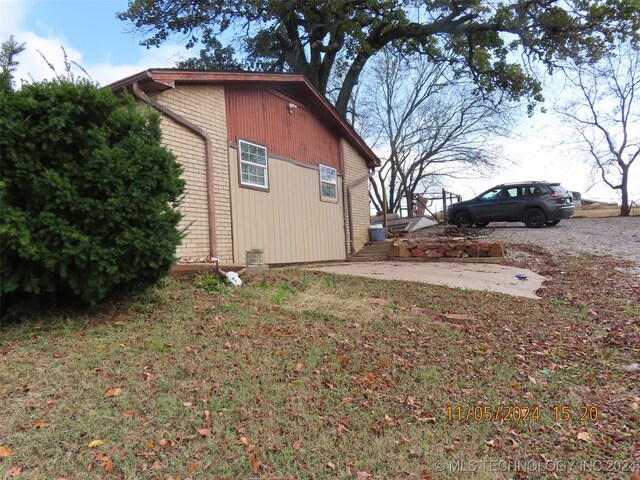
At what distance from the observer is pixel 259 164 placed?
940 cm

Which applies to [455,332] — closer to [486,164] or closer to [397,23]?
[397,23]

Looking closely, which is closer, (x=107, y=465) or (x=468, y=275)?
(x=107, y=465)

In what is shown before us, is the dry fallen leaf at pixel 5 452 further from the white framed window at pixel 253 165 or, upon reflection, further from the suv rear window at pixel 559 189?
the suv rear window at pixel 559 189

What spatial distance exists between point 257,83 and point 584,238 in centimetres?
1046

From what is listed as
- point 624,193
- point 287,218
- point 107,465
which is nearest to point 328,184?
point 287,218

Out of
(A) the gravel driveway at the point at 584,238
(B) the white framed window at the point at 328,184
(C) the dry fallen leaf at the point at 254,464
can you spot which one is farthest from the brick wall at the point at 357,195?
(C) the dry fallen leaf at the point at 254,464

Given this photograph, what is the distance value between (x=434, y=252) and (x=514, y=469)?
916 centimetres

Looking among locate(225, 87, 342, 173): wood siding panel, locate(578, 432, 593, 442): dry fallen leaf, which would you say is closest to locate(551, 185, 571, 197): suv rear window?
locate(225, 87, 342, 173): wood siding panel

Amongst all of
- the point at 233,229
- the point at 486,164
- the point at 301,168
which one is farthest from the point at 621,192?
the point at 233,229

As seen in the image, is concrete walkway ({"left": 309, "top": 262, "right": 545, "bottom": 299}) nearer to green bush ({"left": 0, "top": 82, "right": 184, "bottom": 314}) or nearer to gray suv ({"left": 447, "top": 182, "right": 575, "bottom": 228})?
green bush ({"left": 0, "top": 82, "right": 184, "bottom": 314})

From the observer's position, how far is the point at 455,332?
4992 millimetres

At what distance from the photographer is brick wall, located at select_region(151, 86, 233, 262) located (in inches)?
280

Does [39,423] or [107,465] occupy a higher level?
[39,423]

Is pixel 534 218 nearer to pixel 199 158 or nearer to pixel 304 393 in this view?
pixel 199 158
